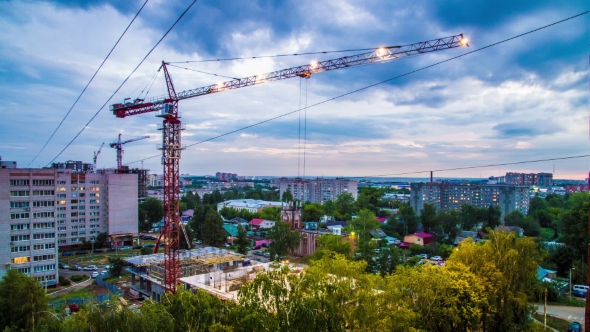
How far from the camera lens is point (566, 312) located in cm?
1805

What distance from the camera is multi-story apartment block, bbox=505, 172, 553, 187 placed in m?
87.9

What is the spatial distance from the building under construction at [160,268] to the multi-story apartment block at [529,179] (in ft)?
277

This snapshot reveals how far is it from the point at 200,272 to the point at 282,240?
8566mm

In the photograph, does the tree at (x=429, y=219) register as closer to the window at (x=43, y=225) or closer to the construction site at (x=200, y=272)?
the construction site at (x=200, y=272)

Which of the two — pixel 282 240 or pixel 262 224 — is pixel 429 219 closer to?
pixel 282 240

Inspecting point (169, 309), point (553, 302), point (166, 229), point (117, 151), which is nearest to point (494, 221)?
point (553, 302)

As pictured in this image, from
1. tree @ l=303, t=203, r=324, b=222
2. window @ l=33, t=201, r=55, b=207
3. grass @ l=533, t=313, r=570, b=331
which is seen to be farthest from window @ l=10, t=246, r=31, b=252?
tree @ l=303, t=203, r=324, b=222

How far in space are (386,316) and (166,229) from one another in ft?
46.4

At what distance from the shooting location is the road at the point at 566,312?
55.9 feet

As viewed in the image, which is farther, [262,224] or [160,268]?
[262,224]

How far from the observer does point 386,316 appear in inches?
336

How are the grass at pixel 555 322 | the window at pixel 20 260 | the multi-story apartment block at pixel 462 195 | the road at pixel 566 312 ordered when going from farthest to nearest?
the multi-story apartment block at pixel 462 195 < the window at pixel 20 260 < the road at pixel 566 312 < the grass at pixel 555 322

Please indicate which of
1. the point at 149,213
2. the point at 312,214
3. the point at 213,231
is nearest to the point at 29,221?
the point at 213,231

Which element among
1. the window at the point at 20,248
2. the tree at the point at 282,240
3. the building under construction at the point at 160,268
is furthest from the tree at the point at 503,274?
the window at the point at 20,248
